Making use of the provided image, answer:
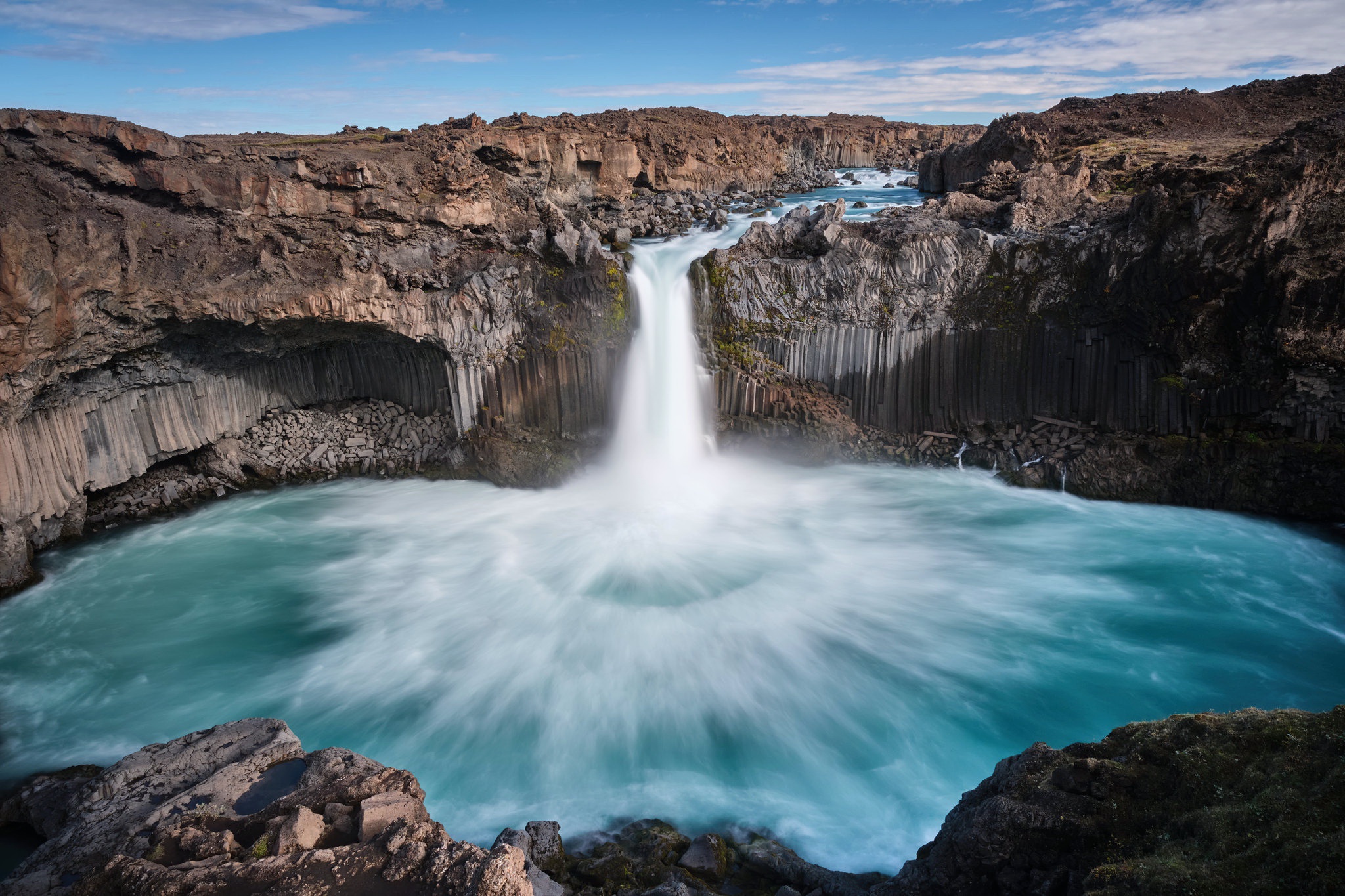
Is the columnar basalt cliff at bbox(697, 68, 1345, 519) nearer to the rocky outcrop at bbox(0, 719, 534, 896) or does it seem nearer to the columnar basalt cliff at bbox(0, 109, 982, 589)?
the columnar basalt cliff at bbox(0, 109, 982, 589)

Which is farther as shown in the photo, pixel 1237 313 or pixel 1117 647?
pixel 1237 313

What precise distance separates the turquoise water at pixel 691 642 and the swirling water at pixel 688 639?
0.04m

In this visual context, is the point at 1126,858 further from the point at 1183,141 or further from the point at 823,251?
the point at 1183,141

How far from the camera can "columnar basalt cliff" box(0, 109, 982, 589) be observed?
11.3 meters

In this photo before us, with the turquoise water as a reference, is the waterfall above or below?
above

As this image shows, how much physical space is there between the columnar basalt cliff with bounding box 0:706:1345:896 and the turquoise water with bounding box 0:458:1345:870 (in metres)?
1.71

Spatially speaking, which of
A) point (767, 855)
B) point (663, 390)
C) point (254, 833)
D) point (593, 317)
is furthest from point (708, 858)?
point (593, 317)

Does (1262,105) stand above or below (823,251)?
above

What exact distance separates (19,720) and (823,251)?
1460 centimetres

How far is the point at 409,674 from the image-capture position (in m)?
9.34

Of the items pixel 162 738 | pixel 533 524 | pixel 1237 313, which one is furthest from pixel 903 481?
pixel 162 738

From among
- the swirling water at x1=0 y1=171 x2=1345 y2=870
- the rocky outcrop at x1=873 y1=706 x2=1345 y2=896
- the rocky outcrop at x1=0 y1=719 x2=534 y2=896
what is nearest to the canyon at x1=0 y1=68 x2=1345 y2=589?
the swirling water at x1=0 y1=171 x2=1345 y2=870

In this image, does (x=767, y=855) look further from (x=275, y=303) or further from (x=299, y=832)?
(x=275, y=303)

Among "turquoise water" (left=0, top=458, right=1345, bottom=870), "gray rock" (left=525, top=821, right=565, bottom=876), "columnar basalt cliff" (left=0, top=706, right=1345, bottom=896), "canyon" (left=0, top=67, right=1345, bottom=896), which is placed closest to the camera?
"columnar basalt cliff" (left=0, top=706, right=1345, bottom=896)
